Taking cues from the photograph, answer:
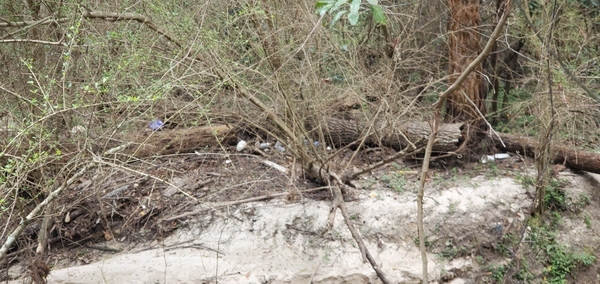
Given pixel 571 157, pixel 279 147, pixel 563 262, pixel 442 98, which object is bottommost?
pixel 563 262

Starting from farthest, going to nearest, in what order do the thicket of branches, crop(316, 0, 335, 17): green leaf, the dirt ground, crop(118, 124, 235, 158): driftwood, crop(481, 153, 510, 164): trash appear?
crop(481, 153, 510, 164): trash < crop(118, 124, 235, 158): driftwood < the dirt ground < the thicket of branches < crop(316, 0, 335, 17): green leaf

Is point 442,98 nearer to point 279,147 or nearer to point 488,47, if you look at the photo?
point 488,47

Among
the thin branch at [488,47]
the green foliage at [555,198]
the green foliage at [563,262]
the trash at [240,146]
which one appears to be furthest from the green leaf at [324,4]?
the green foliage at [555,198]

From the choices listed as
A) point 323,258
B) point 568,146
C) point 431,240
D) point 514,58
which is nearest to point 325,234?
point 323,258

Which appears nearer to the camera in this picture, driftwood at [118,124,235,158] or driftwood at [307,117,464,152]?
driftwood at [118,124,235,158]

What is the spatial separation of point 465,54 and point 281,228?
9.74 ft

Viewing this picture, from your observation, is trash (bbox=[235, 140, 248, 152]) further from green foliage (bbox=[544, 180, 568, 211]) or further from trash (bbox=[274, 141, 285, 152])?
green foliage (bbox=[544, 180, 568, 211])

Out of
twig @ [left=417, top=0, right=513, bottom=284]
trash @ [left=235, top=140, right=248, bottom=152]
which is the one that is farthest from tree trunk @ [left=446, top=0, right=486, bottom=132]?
twig @ [left=417, top=0, right=513, bottom=284]

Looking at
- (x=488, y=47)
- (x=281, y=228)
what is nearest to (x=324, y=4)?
(x=488, y=47)

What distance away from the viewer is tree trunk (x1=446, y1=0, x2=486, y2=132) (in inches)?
221

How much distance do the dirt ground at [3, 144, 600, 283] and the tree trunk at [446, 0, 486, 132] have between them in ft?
2.68

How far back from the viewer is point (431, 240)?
4730mm

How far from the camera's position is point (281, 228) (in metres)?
4.65

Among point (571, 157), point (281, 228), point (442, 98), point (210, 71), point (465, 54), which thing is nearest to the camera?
point (442, 98)
